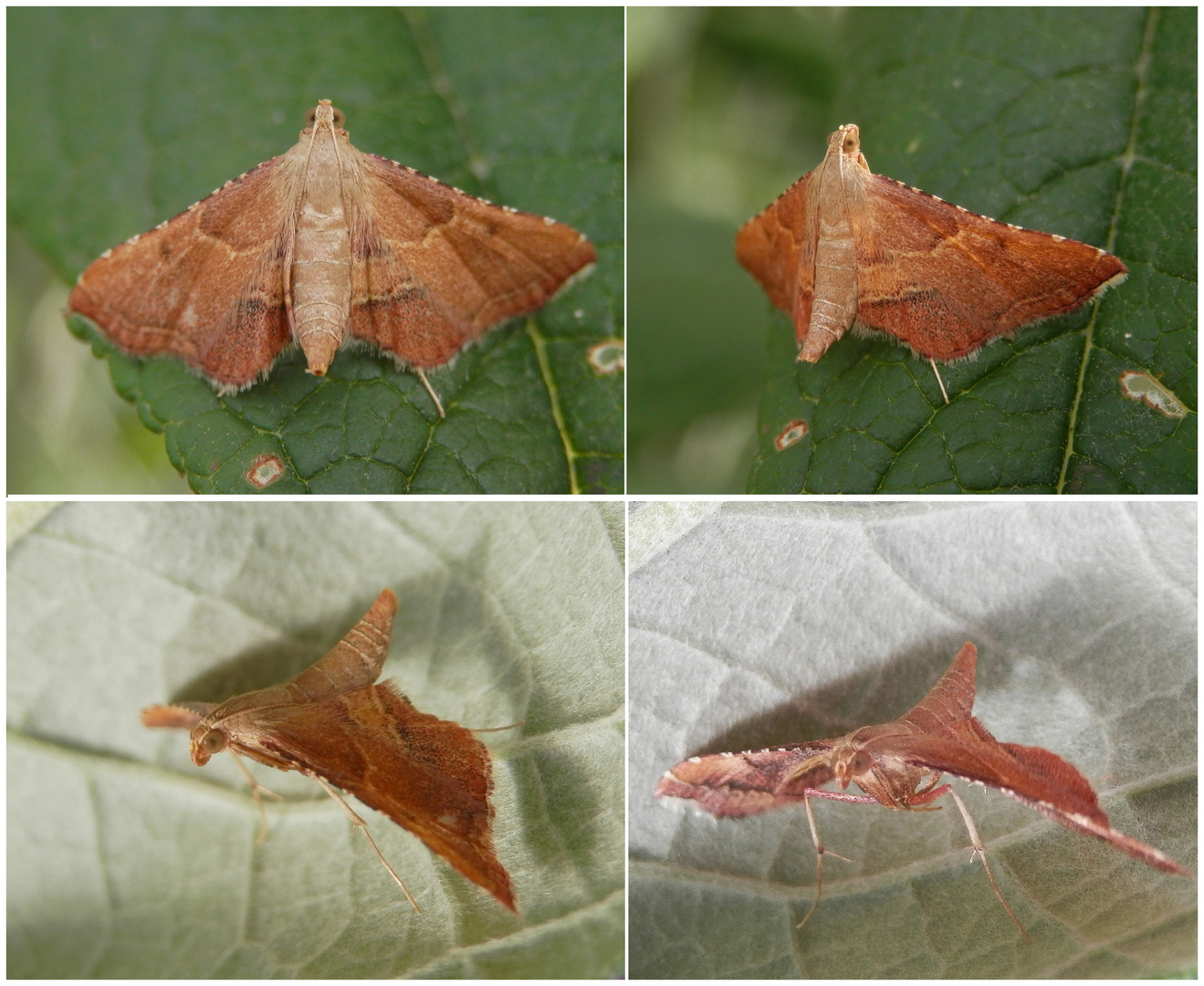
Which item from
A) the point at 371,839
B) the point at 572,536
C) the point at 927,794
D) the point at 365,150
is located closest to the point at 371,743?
the point at 371,839

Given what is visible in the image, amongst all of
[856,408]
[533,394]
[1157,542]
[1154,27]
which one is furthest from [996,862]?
[1154,27]

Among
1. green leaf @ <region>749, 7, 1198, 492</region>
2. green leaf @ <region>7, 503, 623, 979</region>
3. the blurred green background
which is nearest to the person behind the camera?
green leaf @ <region>749, 7, 1198, 492</region>

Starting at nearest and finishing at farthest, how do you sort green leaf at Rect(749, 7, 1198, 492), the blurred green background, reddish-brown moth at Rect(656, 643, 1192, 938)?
reddish-brown moth at Rect(656, 643, 1192, 938)
green leaf at Rect(749, 7, 1198, 492)
the blurred green background

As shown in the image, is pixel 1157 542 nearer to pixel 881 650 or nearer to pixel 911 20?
pixel 881 650

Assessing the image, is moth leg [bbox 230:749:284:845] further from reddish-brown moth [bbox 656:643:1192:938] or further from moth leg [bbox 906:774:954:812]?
moth leg [bbox 906:774:954:812]

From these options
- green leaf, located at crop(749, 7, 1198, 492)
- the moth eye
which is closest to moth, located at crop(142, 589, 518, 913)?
the moth eye

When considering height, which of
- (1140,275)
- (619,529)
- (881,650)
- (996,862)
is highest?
(1140,275)
